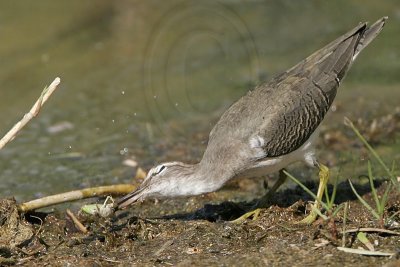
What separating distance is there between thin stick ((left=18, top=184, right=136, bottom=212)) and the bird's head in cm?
33

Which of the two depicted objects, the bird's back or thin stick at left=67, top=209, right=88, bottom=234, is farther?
the bird's back

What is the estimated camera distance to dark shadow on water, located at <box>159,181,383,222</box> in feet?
23.0

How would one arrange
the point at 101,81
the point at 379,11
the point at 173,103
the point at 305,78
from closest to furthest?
the point at 305,78, the point at 173,103, the point at 101,81, the point at 379,11

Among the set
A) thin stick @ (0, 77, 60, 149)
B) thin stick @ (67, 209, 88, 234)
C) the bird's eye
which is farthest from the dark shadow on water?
thin stick @ (0, 77, 60, 149)

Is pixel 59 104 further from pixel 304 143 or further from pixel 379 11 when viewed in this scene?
pixel 379 11

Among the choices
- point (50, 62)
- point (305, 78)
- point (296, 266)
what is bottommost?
point (296, 266)

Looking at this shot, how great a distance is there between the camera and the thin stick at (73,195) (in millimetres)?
6648

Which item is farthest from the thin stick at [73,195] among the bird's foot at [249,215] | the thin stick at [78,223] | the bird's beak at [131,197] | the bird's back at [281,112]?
the bird's foot at [249,215]

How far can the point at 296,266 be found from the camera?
212 inches

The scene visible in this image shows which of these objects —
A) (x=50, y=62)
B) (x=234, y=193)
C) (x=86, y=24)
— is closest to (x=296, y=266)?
(x=234, y=193)

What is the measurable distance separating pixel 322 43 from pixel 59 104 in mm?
4204

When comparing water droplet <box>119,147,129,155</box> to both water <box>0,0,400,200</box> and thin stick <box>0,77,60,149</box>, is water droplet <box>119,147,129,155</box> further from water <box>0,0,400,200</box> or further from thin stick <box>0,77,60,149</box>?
thin stick <box>0,77,60,149</box>

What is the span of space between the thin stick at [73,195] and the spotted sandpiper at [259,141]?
330mm

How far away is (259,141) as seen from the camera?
675cm
